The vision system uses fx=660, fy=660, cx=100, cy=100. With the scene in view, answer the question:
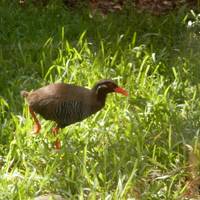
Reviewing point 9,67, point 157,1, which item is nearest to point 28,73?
point 9,67

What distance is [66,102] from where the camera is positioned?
4707mm

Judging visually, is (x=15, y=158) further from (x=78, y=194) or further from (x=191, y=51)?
(x=191, y=51)

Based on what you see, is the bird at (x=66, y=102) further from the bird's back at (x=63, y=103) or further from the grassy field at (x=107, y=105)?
the grassy field at (x=107, y=105)

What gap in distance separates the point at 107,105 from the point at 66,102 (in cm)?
77

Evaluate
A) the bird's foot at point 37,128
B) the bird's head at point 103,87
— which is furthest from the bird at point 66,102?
the bird's foot at point 37,128

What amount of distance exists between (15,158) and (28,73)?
144cm

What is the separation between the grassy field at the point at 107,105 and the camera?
4473mm

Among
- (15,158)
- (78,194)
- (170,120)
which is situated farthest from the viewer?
(170,120)

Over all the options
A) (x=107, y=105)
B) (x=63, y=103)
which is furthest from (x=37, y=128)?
(x=107, y=105)

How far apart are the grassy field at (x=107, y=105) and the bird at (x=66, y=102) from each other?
21 centimetres

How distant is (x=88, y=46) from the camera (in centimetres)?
648


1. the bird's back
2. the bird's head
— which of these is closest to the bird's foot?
the bird's back

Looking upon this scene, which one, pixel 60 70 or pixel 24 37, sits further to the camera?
pixel 24 37

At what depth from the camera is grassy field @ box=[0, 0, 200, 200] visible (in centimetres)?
447
